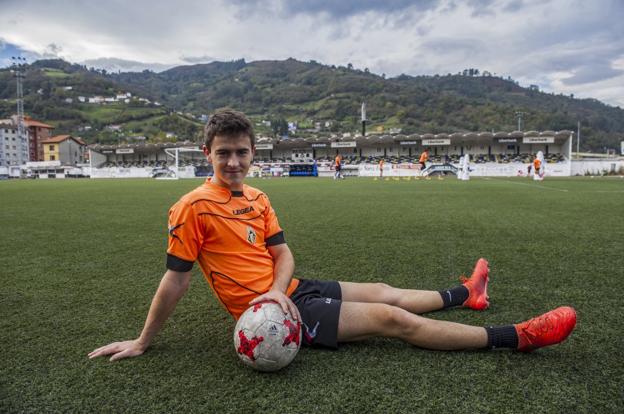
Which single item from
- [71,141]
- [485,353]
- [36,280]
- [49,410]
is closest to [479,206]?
[485,353]

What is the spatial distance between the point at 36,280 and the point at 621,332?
15.3 feet

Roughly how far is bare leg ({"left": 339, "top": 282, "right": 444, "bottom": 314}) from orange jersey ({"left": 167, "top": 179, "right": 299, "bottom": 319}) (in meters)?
0.47

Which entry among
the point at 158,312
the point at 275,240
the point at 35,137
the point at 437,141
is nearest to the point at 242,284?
the point at 275,240

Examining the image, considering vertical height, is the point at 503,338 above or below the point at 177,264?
below

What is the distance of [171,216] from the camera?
7.20 feet

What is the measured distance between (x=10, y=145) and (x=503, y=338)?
101 metres

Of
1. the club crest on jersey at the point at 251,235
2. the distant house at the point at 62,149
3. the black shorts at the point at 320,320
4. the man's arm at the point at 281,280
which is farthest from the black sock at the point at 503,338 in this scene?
the distant house at the point at 62,149

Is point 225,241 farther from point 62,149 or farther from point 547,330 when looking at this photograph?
point 62,149

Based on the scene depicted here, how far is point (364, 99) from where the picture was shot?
389 feet

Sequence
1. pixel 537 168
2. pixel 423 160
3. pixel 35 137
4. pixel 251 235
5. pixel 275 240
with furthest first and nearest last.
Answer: pixel 35 137 → pixel 423 160 → pixel 537 168 → pixel 275 240 → pixel 251 235

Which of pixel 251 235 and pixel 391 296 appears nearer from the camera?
pixel 251 235

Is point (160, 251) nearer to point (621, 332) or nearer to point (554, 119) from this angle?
point (621, 332)

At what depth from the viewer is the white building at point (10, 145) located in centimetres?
7956

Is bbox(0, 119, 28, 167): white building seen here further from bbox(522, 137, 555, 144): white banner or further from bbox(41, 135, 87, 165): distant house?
bbox(522, 137, 555, 144): white banner
